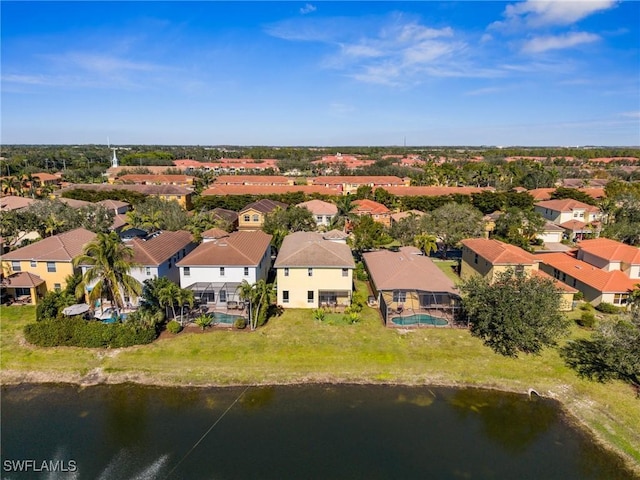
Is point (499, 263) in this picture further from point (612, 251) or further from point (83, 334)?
point (83, 334)

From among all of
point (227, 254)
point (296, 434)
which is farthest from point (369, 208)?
point (296, 434)

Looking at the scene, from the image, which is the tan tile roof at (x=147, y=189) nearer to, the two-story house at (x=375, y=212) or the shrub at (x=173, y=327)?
the two-story house at (x=375, y=212)

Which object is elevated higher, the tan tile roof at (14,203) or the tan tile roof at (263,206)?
the tan tile roof at (14,203)

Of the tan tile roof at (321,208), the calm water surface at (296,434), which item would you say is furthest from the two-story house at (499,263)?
the tan tile roof at (321,208)

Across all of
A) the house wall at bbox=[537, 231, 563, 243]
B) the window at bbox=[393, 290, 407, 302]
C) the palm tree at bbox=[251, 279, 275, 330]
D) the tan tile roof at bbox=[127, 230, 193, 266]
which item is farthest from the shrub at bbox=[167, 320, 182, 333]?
the house wall at bbox=[537, 231, 563, 243]

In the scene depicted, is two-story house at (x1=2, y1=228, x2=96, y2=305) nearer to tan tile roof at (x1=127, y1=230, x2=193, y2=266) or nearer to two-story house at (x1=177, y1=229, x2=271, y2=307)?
tan tile roof at (x1=127, y1=230, x2=193, y2=266)

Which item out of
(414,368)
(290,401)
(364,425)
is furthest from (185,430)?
(414,368)

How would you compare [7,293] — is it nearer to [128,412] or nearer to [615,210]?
[128,412]
